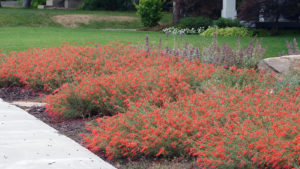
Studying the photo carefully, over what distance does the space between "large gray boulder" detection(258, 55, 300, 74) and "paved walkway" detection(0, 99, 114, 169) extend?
13.5ft

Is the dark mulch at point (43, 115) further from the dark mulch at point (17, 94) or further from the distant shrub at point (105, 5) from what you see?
the distant shrub at point (105, 5)

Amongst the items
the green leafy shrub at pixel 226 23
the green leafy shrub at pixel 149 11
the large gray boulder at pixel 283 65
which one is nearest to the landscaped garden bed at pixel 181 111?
the large gray boulder at pixel 283 65

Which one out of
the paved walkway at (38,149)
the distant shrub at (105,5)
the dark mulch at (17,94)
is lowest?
the dark mulch at (17,94)

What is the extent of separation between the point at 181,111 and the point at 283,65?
138 inches

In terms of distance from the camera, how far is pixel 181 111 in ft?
15.3

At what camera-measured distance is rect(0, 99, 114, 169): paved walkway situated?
400cm

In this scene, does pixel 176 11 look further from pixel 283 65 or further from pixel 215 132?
pixel 215 132

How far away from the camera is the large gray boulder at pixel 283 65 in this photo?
24.3 feet

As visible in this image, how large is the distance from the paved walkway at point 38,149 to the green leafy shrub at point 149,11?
23729 millimetres

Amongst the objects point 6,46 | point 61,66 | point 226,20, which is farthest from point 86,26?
point 61,66

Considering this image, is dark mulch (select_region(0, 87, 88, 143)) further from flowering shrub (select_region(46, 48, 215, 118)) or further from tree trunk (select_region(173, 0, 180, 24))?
tree trunk (select_region(173, 0, 180, 24))

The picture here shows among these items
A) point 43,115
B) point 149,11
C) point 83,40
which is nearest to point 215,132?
point 43,115

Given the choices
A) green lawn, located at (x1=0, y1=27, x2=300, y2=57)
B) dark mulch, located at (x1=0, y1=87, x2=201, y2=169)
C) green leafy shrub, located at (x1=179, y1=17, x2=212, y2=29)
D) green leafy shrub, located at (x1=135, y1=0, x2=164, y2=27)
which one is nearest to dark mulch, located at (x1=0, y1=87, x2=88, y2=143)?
dark mulch, located at (x1=0, y1=87, x2=201, y2=169)

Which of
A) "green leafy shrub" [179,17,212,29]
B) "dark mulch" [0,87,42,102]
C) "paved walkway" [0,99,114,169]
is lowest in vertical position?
"dark mulch" [0,87,42,102]
